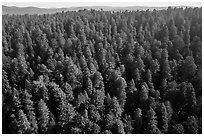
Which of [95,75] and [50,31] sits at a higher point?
[50,31]

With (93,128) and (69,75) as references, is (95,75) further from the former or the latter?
(93,128)

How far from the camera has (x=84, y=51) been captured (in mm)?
55688

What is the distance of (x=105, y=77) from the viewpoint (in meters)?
48.6

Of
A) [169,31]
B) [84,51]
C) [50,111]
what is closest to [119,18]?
[169,31]

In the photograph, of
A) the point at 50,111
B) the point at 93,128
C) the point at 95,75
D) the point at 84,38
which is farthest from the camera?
the point at 84,38

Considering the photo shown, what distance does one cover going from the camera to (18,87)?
157ft

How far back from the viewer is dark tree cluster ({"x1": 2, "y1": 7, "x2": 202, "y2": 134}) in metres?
38.1

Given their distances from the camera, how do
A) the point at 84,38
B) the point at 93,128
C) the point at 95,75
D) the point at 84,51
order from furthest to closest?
the point at 84,38
the point at 84,51
the point at 95,75
the point at 93,128

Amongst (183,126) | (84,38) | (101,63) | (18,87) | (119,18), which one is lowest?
(183,126)

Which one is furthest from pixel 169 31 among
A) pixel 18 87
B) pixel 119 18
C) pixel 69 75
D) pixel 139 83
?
pixel 18 87

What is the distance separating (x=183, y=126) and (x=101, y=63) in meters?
18.6

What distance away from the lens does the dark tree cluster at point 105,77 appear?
125 ft

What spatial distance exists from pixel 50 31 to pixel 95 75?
23.2 m

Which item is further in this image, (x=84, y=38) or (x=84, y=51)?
(x=84, y=38)
